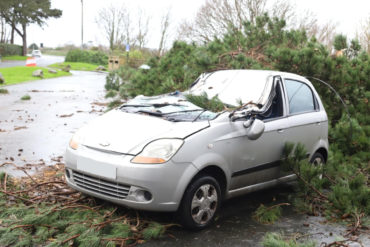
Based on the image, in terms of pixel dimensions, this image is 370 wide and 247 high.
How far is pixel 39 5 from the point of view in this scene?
56.5 meters

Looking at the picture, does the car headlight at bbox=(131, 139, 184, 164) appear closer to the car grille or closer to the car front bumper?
the car front bumper

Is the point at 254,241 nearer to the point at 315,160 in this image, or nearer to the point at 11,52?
the point at 315,160

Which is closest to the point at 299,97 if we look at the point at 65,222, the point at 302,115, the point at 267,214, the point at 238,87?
the point at 302,115

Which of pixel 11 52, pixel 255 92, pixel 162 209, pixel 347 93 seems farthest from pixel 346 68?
pixel 11 52

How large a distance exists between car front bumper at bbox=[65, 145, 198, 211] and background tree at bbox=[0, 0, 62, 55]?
164 feet

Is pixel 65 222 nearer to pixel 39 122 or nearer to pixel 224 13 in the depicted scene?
pixel 39 122

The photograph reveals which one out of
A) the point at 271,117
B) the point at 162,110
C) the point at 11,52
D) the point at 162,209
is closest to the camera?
the point at 162,209

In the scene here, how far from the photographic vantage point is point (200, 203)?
4262 mm

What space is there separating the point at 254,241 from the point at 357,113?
4.79 metres

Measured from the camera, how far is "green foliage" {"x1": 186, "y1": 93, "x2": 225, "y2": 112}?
4945mm

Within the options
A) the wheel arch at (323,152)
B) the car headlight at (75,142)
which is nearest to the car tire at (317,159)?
the wheel arch at (323,152)

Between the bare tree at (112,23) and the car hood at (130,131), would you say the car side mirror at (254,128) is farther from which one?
the bare tree at (112,23)

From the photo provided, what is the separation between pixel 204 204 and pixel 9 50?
56995mm

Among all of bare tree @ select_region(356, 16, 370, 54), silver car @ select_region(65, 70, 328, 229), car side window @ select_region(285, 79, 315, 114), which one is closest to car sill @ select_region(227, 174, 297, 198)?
silver car @ select_region(65, 70, 328, 229)
